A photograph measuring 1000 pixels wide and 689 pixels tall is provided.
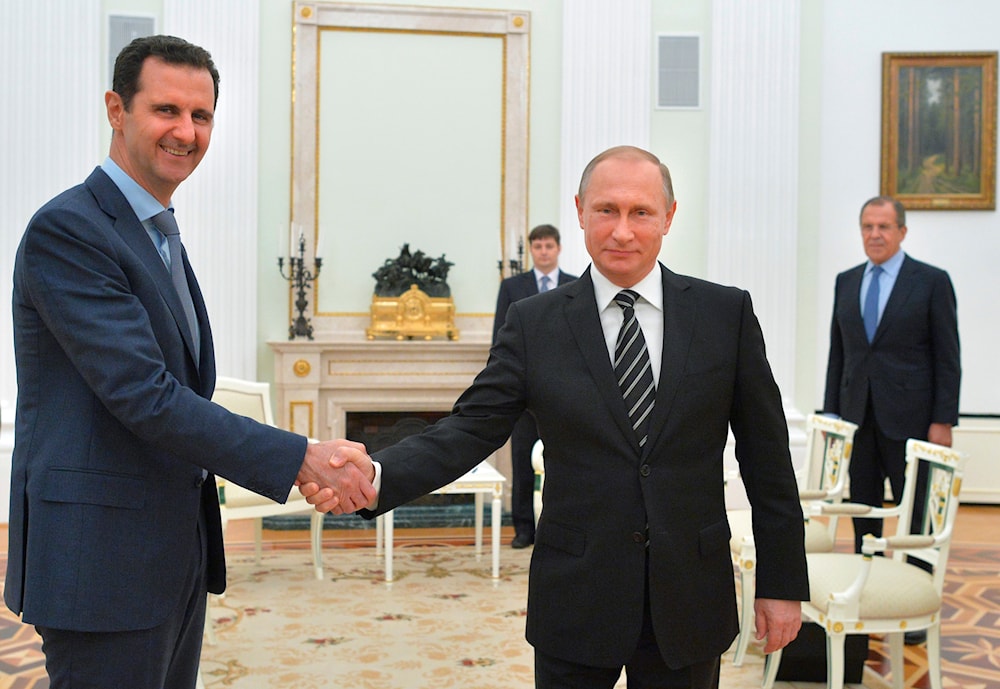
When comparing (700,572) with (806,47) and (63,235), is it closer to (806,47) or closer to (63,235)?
(63,235)

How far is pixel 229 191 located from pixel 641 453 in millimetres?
5919

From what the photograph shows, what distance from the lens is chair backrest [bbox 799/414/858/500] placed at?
4.39m

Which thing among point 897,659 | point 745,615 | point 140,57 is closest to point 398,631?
point 745,615

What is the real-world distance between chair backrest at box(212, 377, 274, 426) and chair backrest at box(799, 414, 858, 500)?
2.99 metres

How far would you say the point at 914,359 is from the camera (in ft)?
14.8

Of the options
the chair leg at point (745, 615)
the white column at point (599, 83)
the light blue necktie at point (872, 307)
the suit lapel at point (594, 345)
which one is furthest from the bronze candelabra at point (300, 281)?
the suit lapel at point (594, 345)

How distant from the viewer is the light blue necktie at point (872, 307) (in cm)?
464

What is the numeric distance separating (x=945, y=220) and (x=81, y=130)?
6.52 m

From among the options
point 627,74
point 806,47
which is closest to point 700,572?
point 627,74

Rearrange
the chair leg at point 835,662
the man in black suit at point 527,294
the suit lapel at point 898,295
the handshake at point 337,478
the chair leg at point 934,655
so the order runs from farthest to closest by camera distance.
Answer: the man in black suit at point 527,294 < the suit lapel at point 898,295 < the chair leg at point 934,655 < the chair leg at point 835,662 < the handshake at point 337,478

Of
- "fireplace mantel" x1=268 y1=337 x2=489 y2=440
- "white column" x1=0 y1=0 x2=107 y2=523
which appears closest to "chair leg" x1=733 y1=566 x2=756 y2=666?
"fireplace mantel" x1=268 y1=337 x2=489 y2=440

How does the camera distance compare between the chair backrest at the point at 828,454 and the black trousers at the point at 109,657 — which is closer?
the black trousers at the point at 109,657

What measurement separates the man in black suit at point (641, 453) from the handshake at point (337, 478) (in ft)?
1.06

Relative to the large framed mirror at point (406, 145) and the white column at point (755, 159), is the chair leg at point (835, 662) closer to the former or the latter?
the white column at point (755, 159)
